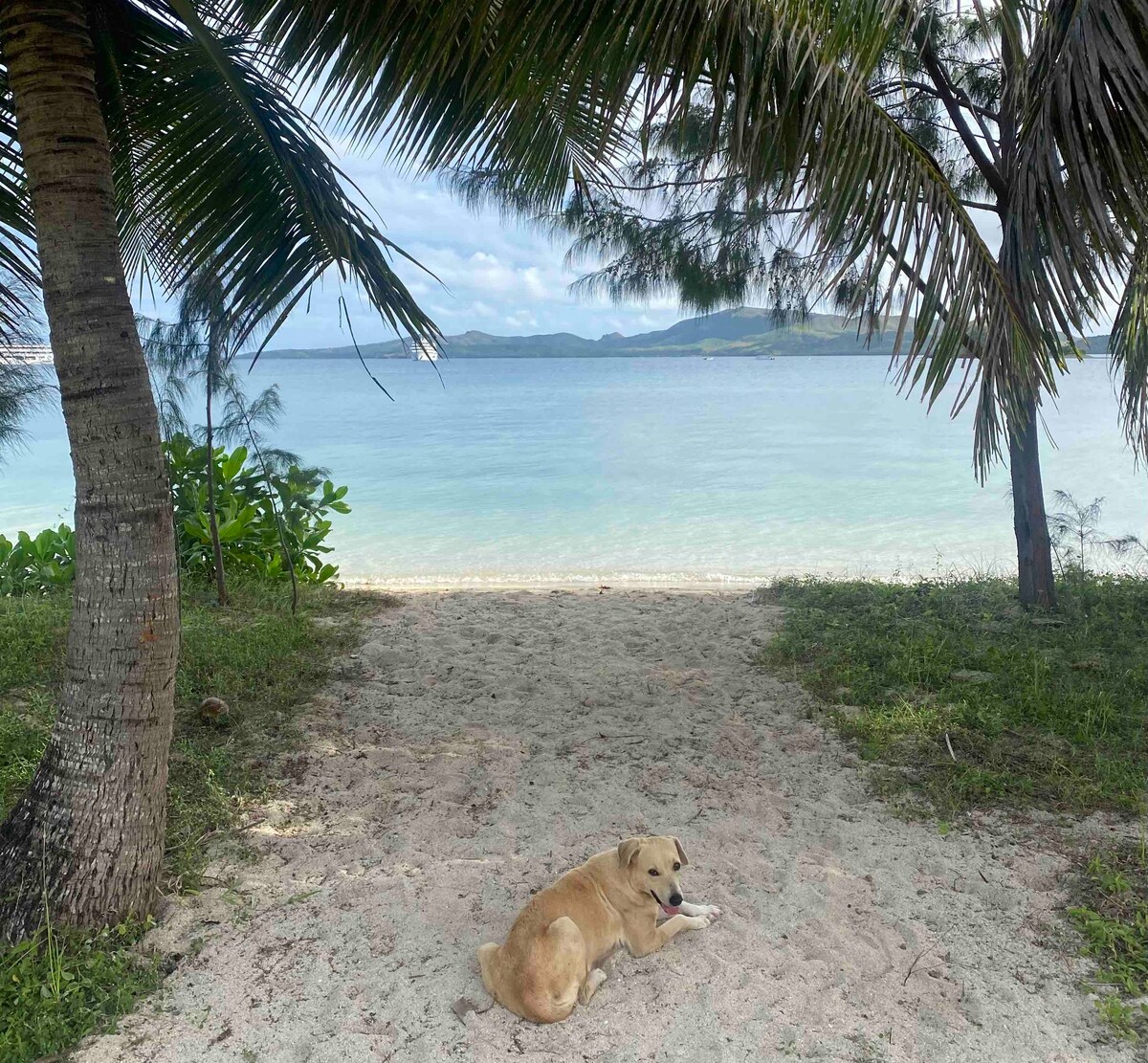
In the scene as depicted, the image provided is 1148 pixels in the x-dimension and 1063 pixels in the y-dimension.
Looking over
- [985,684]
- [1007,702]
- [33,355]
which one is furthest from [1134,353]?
[33,355]

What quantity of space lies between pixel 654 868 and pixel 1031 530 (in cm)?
565

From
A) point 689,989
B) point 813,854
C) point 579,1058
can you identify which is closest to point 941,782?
point 813,854

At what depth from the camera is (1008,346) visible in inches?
138

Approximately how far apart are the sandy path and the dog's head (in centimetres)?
30

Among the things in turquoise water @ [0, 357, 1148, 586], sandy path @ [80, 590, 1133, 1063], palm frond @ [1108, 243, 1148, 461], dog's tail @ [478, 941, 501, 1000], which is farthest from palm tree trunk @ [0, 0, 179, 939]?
turquoise water @ [0, 357, 1148, 586]

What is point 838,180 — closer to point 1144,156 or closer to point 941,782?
point 1144,156

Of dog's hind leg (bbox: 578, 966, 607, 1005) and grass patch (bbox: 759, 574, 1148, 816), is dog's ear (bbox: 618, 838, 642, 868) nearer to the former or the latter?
dog's hind leg (bbox: 578, 966, 607, 1005)

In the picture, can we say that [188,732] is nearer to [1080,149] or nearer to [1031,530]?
[1080,149]

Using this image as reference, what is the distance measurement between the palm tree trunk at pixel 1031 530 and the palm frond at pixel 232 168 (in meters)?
5.58

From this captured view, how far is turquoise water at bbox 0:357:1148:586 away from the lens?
13102 mm

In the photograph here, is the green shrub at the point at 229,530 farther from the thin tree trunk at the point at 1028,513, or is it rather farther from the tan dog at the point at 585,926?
the thin tree trunk at the point at 1028,513

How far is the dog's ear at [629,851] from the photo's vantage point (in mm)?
2973

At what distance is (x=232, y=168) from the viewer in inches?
156

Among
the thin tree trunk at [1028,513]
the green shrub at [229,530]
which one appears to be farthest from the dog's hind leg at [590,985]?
the green shrub at [229,530]
